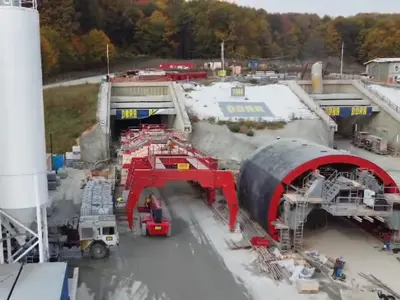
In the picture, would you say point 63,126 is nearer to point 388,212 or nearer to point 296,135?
point 296,135

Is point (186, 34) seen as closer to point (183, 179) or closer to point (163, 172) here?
point (163, 172)

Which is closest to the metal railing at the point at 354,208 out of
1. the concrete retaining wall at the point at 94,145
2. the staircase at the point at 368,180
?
the staircase at the point at 368,180

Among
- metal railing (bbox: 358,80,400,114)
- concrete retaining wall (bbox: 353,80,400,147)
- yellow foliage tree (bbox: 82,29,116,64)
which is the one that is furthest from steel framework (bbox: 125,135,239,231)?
yellow foliage tree (bbox: 82,29,116,64)

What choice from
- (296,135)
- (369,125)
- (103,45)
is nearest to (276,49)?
(103,45)

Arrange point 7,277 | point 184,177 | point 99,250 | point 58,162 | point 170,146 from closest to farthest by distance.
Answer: point 7,277
point 99,250
point 184,177
point 170,146
point 58,162

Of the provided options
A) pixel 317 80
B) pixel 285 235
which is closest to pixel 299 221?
pixel 285 235
